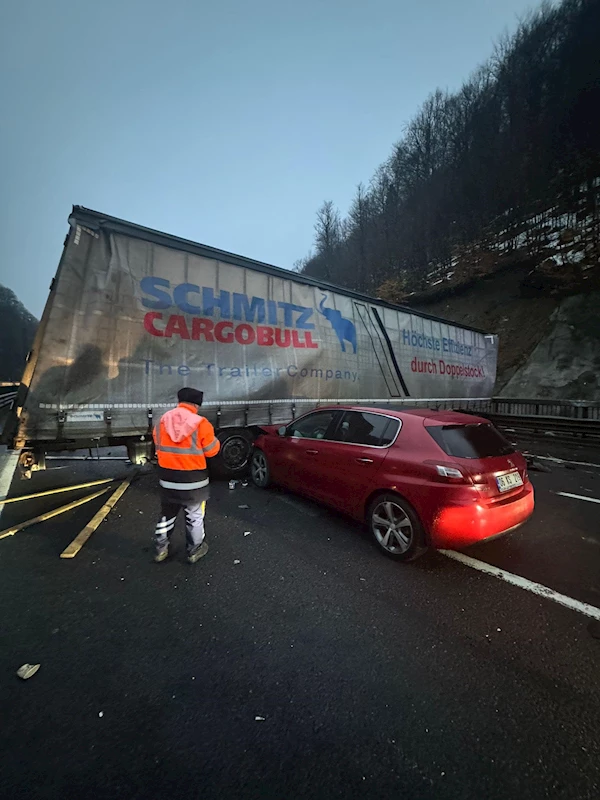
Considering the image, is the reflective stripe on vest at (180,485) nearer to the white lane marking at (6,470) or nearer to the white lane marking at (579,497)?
the white lane marking at (6,470)

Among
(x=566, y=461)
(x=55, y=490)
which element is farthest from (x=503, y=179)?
(x=55, y=490)

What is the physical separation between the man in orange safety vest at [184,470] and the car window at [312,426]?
170cm

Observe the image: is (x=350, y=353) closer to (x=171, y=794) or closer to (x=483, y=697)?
(x=483, y=697)

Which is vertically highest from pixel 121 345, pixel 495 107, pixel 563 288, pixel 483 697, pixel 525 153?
pixel 495 107

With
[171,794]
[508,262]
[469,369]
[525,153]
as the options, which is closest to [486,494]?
[171,794]

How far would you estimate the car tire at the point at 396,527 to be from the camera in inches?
134

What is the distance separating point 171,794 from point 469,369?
42.4 feet

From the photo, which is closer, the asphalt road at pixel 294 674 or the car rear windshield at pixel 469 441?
the asphalt road at pixel 294 674

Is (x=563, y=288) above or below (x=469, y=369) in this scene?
above

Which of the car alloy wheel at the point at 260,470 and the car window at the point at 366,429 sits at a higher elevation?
the car window at the point at 366,429

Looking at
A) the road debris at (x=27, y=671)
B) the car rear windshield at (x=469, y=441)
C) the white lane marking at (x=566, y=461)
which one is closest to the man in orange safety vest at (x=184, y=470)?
the road debris at (x=27, y=671)

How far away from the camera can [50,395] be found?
456 centimetres

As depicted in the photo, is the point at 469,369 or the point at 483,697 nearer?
the point at 483,697

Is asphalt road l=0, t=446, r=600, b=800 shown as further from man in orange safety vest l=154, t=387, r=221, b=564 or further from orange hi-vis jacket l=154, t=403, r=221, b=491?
orange hi-vis jacket l=154, t=403, r=221, b=491
